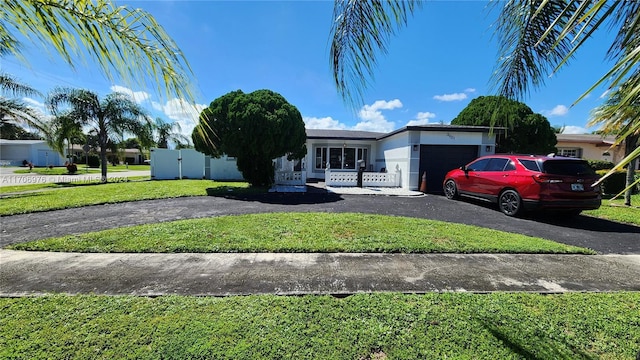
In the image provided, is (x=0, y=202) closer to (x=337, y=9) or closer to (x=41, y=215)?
(x=41, y=215)

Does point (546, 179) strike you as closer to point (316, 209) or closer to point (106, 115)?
point (316, 209)

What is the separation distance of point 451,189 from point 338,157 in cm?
902

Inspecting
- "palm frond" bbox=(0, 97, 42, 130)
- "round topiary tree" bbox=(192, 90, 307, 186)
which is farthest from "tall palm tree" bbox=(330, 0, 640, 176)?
"palm frond" bbox=(0, 97, 42, 130)

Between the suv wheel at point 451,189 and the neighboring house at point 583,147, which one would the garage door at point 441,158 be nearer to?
the suv wheel at point 451,189

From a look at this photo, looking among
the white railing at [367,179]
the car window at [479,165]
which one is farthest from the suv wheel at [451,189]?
the white railing at [367,179]

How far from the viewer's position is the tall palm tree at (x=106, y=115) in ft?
45.8

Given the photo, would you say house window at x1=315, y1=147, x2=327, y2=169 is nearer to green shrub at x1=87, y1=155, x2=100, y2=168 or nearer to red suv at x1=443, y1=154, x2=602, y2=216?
red suv at x1=443, y1=154, x2=602, y2=216

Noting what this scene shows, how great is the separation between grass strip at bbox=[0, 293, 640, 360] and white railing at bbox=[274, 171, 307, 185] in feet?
37.1

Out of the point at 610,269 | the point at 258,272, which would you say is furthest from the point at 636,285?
the point at 258,272

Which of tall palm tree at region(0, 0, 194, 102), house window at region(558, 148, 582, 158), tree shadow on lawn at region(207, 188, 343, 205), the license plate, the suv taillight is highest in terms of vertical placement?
house window at region(558, 148, 582, 158)

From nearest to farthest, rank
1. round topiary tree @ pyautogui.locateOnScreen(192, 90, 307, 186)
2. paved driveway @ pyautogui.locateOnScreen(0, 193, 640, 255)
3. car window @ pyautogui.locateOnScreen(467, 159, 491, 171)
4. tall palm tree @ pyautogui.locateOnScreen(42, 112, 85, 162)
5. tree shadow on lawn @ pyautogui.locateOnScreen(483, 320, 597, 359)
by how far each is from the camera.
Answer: tree shadow on lawn @ pyautogui.locateOnScreen(483, 320, 597, 359)
paved driveway @ pyautogui.locateOnScreen(0, 193, 640, 255)
car window @ pyautogui.locateOnScreen(467, 159, 491, 171)
round topiary tree @ pyautogui.locateOnScreen(192, 90, 307, 186)
tall palm tree @ pyautogui.locateOnScreen(42, 112, 85, 162)

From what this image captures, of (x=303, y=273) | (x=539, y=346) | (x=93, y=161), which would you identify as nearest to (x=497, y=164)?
(x=539, y=346)

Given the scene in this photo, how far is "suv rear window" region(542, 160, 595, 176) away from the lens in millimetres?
6613

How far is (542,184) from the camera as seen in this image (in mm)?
6598
